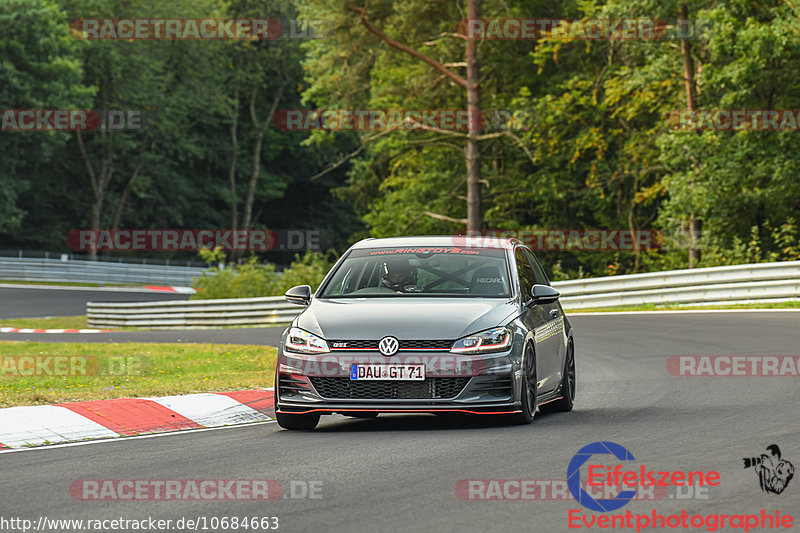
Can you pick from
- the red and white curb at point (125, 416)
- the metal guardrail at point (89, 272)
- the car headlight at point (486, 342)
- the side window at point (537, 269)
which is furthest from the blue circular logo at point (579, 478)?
the metal guardrail at point (89, 272)

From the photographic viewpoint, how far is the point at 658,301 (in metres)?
28.2

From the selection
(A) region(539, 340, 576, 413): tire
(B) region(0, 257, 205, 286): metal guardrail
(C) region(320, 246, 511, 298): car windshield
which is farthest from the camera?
(B) region(0, 257, 205, 286): metal guardrail

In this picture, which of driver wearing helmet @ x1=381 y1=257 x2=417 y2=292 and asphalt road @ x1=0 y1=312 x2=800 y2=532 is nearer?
asphalt road @ x1=0 y1=312 x2=800 y2=532

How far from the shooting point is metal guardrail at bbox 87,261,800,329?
1011 inches

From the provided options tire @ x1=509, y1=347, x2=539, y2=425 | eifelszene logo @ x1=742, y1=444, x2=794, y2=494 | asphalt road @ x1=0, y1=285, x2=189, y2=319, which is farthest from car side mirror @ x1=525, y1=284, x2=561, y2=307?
asphalt road @ x1=0, y1=285, x2=189, y2=319

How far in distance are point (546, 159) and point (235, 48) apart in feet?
113

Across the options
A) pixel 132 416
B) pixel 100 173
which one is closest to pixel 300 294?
pixel 132 416

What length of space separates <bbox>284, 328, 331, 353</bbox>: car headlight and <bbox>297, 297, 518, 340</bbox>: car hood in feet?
0.17

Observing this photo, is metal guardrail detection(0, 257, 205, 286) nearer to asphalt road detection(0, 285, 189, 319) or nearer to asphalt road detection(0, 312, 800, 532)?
asphalt road detection(0, 285, 189, 319)

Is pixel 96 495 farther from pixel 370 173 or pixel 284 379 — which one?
pixel 370 173

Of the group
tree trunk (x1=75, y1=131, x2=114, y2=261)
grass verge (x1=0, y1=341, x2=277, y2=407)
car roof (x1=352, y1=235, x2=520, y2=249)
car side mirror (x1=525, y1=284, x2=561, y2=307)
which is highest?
tree trunk (x1=75, y1=131, x2=114, y2=261)

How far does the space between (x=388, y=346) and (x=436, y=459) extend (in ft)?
4.94

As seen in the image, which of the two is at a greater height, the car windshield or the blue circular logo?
the car windshield

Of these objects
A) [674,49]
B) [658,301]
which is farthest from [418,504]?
[674,49]
